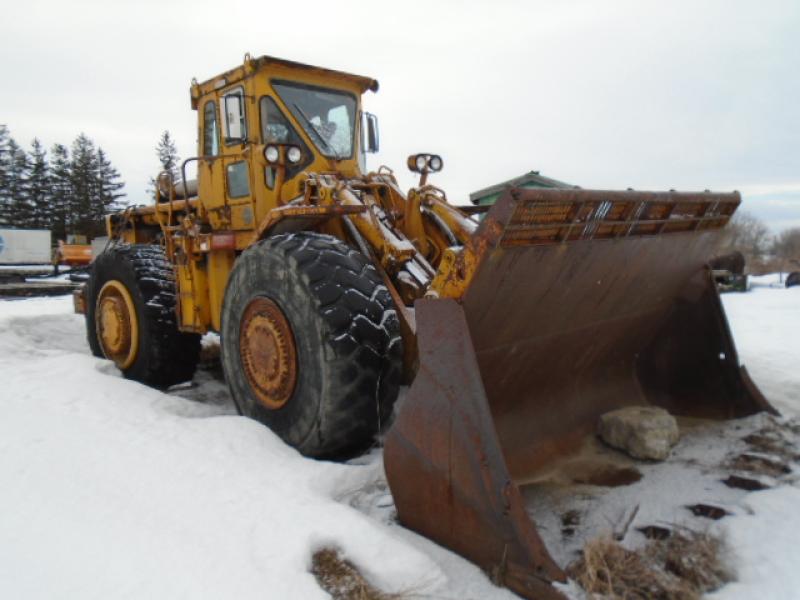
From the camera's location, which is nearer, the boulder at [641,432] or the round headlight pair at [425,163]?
the boulder at [641,432]

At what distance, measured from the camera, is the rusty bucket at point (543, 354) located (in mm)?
2770

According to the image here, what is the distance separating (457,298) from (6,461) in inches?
95.2

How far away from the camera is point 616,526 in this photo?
122 inches

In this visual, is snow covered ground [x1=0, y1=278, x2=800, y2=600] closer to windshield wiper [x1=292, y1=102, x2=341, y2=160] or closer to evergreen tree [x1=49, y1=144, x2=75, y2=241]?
windshield wiper [x1=292, y1=102, x2=341, y2=160]

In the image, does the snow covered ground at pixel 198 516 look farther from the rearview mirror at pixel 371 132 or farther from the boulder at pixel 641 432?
the rearview mirror at pixel 371 132

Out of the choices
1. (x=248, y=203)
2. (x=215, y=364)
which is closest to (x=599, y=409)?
(x=248, y=203)

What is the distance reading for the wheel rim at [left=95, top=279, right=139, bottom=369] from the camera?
6164 millimetres

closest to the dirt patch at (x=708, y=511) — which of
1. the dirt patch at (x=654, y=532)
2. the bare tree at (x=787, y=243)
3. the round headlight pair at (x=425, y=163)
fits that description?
the dirt patch at (x=654, y=532)

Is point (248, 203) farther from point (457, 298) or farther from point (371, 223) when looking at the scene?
point (457, 298)

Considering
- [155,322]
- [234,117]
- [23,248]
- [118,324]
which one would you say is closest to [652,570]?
[234,117]

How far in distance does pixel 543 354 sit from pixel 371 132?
3.01m

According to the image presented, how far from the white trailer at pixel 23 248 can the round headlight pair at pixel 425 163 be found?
98.1 feet

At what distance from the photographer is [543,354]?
3.85 meters

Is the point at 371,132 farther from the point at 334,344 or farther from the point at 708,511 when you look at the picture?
the point at 708,511
